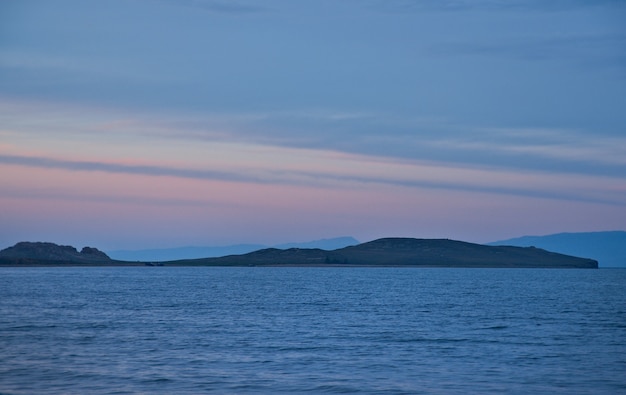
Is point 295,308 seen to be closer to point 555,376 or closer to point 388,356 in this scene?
point 388,356

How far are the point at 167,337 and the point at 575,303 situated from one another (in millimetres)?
47575

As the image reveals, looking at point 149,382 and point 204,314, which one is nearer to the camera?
point 149,382

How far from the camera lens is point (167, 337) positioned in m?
45.2

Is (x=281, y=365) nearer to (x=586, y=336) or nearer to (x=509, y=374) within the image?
(x=509, y=374)

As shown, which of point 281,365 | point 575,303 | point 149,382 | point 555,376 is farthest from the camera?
point 575,303

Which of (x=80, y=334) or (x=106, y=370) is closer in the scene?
(x=106, y=370)

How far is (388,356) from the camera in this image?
38688 mm

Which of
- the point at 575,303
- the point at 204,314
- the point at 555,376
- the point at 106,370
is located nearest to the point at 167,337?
the point at 106,370

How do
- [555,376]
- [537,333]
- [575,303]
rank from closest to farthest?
[555,376] → [537,333] → [575,303]

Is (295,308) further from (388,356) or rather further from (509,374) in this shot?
(509,374)

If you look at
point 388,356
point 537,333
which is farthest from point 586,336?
point 388,356

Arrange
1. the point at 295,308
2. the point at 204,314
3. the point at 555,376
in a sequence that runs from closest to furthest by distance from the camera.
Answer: the point at 555,376 < the point at 204,314 < the point at 295,308

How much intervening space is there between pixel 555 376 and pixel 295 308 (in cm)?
3699

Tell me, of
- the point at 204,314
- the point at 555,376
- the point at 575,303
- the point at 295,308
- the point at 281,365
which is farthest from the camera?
the point at 575,303
